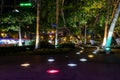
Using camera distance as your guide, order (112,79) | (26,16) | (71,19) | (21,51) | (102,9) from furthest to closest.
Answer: (71,19) < (102,9) < (26,16) < (21,51) < (112,79)

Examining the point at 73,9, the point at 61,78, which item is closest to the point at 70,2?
the point at 73,9

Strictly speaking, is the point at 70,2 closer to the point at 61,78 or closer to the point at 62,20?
the point at 62,20

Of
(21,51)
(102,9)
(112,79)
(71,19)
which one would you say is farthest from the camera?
(71,19)

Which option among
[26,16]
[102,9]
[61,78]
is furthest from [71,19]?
[61,78]

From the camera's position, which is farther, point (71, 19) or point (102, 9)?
point (71, 19)

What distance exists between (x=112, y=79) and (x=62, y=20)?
30.1 m

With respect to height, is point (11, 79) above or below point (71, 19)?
below

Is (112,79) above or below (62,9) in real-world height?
below

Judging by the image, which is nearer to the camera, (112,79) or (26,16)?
(112,79)

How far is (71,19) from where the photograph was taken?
1561 inches

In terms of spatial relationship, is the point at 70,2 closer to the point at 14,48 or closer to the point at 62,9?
the point at 62,9

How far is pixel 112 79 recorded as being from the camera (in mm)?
10797

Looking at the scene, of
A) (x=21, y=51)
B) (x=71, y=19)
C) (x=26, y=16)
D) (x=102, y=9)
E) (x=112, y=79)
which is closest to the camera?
(x=112, y=79)

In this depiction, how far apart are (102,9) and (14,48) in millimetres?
13516
